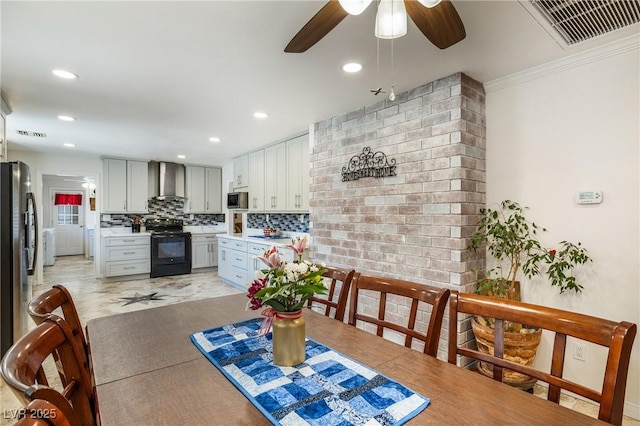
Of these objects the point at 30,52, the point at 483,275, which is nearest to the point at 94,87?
the point at 30,52

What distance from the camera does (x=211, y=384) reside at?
101 cm

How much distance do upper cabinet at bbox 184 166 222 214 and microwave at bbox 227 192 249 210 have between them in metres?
1.37

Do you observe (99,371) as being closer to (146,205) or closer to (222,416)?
(222,416)

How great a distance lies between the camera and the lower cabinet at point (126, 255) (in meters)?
5.74

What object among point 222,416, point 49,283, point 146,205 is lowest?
point 49,283

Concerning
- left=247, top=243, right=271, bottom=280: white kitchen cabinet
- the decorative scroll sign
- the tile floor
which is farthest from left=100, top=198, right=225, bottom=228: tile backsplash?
the decorative scroll sign

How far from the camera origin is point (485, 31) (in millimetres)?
1861

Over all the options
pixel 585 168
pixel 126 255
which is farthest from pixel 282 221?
pixel 585 168

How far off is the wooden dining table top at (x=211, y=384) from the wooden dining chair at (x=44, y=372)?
61 millimetres

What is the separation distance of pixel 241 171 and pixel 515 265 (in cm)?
454

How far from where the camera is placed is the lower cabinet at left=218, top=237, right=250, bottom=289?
5121mm

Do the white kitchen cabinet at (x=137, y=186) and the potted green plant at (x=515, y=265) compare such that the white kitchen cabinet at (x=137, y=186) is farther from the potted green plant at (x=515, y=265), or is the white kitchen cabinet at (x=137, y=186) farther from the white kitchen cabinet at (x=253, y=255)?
the potted green plant at (x=515, y=265)

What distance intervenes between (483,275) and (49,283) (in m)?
7.00

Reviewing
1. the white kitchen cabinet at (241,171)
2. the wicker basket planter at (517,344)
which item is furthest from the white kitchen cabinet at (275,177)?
the wicker basket planter at (517,344)
